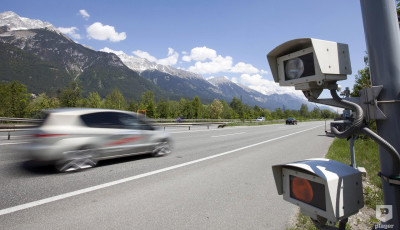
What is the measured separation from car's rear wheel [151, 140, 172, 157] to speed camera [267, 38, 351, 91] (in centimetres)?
627

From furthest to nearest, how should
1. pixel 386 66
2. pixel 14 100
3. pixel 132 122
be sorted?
1. pixel 14 100
2. pixel 132 122
3. pixel 386 66

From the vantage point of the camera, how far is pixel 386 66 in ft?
5.03

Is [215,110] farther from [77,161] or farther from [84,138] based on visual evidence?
[77,161]

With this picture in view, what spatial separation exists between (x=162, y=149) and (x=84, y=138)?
2863mm

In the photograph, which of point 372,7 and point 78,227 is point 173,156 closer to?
point 78,227

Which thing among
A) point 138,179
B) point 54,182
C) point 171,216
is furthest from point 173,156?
point 171,216

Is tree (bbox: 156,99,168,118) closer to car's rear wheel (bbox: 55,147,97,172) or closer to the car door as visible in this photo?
the car door

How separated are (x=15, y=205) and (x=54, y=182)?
3.90ft

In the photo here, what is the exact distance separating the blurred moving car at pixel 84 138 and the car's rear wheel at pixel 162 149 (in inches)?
17.8

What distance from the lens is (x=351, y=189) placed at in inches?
56.9

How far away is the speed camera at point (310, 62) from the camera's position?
A: 154 cm

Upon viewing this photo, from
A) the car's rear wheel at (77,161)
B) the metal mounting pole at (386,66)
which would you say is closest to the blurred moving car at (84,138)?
the car's rear wheel at (77,161)

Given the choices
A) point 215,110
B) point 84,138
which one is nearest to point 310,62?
point 84,138

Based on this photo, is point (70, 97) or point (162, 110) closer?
point (70, 97)
